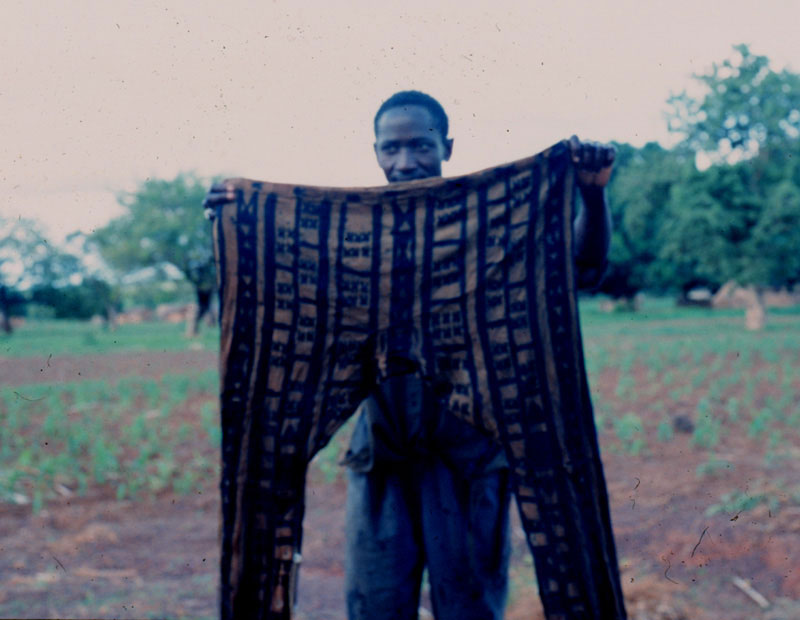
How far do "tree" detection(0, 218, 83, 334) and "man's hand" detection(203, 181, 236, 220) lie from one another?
1.23 m

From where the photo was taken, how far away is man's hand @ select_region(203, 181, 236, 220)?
Result: 236 cm

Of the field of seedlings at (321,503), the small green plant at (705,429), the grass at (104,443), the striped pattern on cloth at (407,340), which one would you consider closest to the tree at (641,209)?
the small green plant at (705,429)

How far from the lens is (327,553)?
495cm

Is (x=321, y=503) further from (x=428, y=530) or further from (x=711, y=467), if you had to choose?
(x=428, y=530)

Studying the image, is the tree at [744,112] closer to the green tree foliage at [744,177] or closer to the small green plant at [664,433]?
the green tree foliage at [744,177]

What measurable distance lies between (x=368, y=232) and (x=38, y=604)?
10.3ft

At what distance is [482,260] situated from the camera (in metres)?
2.38

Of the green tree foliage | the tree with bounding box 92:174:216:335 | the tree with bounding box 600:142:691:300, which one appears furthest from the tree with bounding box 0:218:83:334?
the green tree foliage

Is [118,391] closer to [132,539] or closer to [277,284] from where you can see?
[132,539]

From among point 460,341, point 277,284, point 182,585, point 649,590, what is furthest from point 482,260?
point 182,585

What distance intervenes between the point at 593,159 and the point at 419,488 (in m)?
1.15

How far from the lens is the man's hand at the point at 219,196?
2.36 metres

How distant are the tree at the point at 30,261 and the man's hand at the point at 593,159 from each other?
7.36 ft

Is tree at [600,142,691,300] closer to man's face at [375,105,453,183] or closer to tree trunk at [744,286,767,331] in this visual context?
tree trunk at [744,286,767,331]
